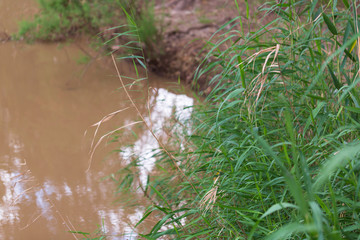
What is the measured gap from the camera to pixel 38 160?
3.63 m

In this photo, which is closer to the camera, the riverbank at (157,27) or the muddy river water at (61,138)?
the muddy river water at (61,138)

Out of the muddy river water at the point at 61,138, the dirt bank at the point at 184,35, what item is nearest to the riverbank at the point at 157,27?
the dirt bank at the point at 184,35

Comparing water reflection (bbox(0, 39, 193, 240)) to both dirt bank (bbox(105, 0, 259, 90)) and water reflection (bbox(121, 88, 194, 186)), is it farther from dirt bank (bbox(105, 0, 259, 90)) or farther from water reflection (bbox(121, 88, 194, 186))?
dirt bank (bbox(105, 0, 259, 90))

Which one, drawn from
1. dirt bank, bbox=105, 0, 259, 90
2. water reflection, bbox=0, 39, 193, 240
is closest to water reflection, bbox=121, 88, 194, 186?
water reflection, bbox=0, 39, 193, 240

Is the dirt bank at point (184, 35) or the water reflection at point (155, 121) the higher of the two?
the dirt bank at point (184, 35)

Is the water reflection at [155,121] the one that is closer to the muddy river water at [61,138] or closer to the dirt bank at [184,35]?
the muddy river water at [61,138]

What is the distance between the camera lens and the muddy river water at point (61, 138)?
2820 mm

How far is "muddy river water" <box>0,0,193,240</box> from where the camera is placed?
9.25 ft

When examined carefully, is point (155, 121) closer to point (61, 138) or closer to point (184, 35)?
point (61, 138)

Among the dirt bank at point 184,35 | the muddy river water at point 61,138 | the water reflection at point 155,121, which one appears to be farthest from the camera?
the dirt bank at point 184,35

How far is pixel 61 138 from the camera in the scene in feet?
13.1

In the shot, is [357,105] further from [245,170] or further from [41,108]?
[41,108]

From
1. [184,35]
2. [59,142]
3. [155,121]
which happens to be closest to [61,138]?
[59,142]

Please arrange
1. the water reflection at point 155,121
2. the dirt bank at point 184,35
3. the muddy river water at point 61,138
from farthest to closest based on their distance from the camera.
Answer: the dirt bank at point 184,35 → the water reflection at point 155,121 → the muddy river water at point 61,138
